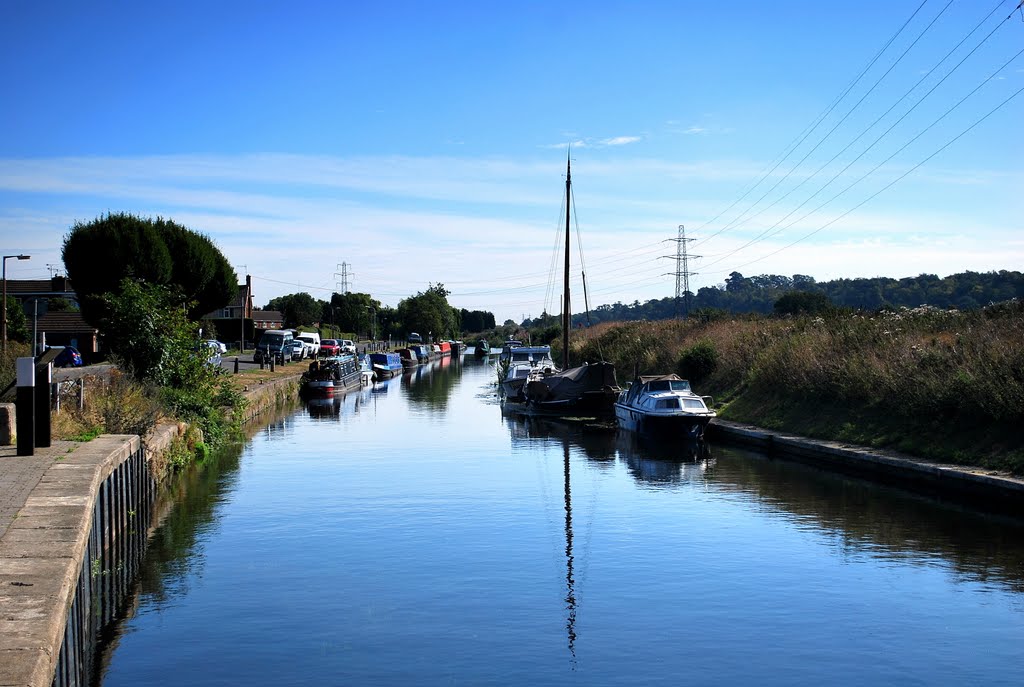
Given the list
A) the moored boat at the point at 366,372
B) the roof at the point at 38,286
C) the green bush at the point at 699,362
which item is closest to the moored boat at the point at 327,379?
the moored boat at the point at 366,372

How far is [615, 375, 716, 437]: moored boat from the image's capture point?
33.0 metres

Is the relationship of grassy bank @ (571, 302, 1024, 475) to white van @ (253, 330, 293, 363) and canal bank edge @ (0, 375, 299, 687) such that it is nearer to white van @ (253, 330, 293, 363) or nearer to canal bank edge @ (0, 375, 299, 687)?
canal bank edge @ (0, 375, 299, 687)

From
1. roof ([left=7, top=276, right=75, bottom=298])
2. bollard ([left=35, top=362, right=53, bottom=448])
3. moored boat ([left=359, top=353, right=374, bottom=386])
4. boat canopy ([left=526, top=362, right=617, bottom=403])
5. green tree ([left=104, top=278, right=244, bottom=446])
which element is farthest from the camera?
roof ([left=7, top=276, right=75, bottom=298])

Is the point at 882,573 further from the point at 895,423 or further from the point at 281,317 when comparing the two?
the point at 281,317

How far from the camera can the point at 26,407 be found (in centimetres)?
1742

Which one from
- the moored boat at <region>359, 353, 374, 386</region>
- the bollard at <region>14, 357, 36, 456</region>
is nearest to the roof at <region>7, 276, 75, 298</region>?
the moored boat at <region>359, 353, 374, 386</region>

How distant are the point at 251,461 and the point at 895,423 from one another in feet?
58.0

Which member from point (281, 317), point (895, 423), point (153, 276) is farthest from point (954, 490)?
point (281, 317)

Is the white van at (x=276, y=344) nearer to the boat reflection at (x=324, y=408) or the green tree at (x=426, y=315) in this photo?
the boat reflection at (x=324, y=408)

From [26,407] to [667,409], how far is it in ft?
68.3

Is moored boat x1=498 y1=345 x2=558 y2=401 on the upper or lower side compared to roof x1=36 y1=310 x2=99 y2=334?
lower

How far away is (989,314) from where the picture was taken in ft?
102

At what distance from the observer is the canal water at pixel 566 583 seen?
11.5 meters

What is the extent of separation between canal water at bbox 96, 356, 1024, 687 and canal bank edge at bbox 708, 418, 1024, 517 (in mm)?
774
